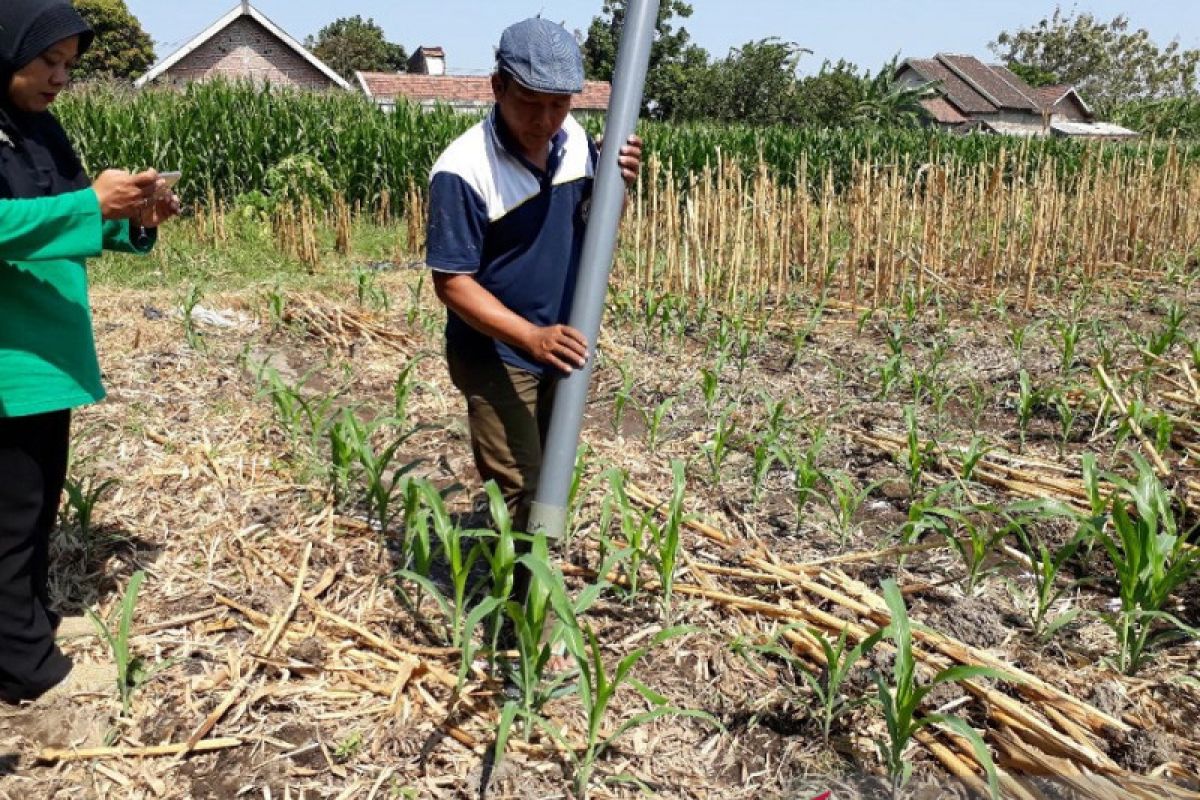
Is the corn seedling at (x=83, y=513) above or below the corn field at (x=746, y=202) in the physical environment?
below

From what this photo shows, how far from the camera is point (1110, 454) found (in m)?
4.17

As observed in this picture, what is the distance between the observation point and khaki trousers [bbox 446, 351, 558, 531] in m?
2.46

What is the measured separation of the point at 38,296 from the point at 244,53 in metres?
36.5

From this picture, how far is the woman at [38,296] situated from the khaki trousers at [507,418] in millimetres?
918

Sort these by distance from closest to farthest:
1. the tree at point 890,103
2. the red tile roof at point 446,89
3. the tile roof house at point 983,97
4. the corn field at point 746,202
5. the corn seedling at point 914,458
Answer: the corn seedling at point 914,458, the corn field at point 746,202, the tree at point 890,103, the red tile roof at point 446,89, the tile roof house at point 983,97

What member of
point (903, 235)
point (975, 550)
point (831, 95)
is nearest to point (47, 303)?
point (975, 550)

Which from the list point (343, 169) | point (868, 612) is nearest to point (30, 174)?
point (868, 612)

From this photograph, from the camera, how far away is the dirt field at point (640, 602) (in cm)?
217

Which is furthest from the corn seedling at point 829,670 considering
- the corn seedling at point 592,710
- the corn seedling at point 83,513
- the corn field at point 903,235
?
the corn field at point 903,235

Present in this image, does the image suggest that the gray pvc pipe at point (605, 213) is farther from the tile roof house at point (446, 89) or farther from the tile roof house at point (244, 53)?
the tile roof house at point (446, 89)

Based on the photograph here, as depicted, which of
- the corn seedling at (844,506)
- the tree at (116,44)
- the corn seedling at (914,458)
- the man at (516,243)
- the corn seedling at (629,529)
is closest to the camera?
the man at (516,243)

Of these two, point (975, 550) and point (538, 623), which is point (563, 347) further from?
point (975, 550)

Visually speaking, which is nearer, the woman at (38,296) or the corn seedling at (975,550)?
the woman at (38,296)

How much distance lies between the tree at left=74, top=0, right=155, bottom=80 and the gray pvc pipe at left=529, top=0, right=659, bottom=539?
47840 mm
